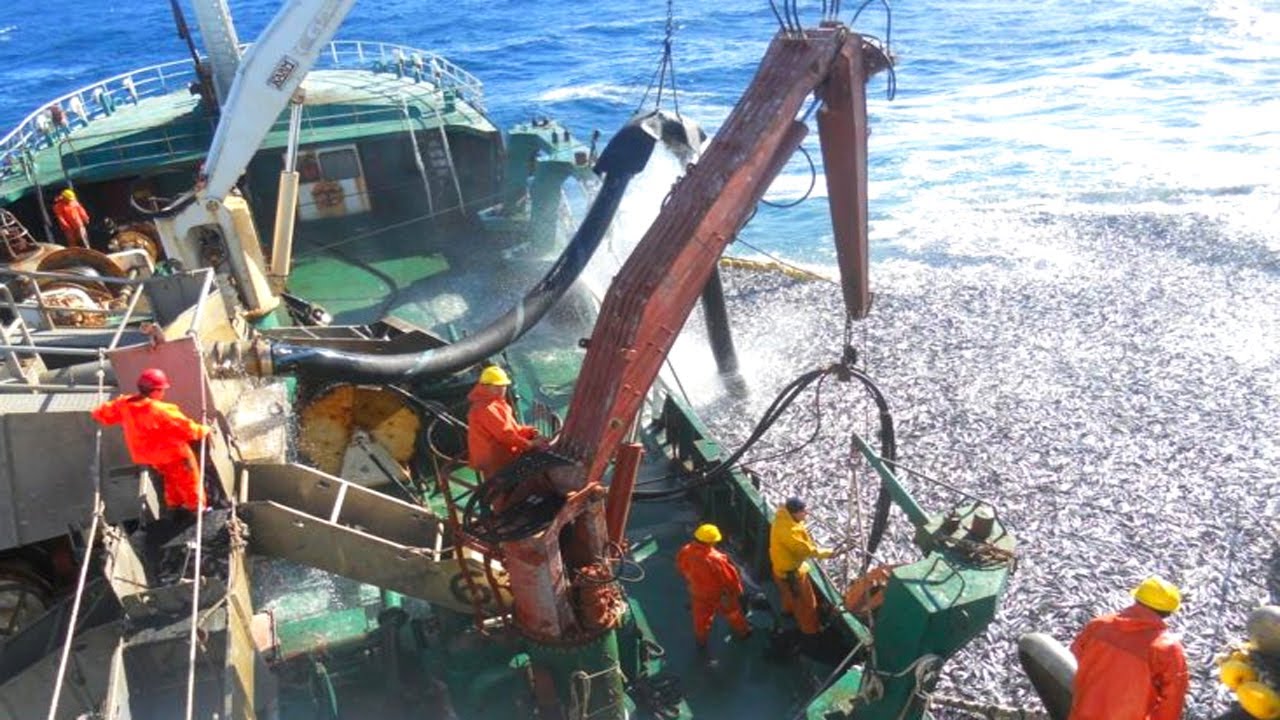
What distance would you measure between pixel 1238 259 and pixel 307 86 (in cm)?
2419

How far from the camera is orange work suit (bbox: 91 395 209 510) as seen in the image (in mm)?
6648

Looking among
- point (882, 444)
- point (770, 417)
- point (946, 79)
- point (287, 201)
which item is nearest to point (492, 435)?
point (770, 417)

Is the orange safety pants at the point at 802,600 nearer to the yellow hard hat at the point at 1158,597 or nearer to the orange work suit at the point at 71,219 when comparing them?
the yellow hard hat at the point at 1158,597

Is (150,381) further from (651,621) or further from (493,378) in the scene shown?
(651,621)

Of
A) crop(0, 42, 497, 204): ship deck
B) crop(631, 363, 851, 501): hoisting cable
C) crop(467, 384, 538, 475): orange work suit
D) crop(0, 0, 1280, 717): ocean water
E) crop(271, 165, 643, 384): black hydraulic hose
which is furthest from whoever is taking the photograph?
crop(0, 42, 497, 204): ship deck

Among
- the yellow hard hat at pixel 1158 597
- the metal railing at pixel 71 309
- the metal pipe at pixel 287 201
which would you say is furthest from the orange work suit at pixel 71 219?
the yellow hard hat at pixel 1158 597

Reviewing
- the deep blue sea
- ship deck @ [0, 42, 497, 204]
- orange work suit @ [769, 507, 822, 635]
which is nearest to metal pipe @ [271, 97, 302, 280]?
ship deck @ [0, 42, 497, 204]

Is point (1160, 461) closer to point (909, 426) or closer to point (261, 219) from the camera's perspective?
point (909, 426)

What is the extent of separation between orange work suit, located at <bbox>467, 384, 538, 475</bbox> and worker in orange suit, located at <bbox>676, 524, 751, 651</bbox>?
82.5 inches

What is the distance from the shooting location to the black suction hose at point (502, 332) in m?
9.80

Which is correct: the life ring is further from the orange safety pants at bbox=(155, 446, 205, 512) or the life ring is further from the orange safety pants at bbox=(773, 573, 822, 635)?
the orange safety pants at bbox=(773, 573, 822, 635)

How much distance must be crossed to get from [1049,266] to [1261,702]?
18.7 m

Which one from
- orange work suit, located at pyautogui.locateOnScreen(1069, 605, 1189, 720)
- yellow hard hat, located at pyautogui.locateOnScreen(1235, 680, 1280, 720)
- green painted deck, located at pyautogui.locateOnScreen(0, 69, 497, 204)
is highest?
green painted deck, located at pyautogui.locateOnScreen(0, 69, 497, 204)

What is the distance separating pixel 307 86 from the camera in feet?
72.7
